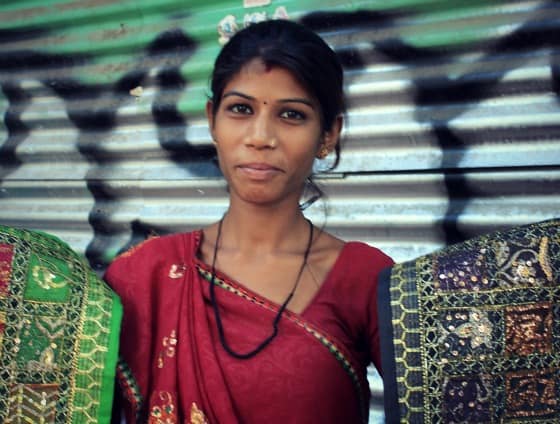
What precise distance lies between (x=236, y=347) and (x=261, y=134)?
0.50 m

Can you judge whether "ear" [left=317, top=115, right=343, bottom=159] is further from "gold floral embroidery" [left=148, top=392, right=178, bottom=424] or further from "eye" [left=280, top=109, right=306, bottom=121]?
"gold floral embroidery" [left=148, top=392, right=178, bottom=424]

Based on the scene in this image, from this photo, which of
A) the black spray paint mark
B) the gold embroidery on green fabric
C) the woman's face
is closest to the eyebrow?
the woman's face

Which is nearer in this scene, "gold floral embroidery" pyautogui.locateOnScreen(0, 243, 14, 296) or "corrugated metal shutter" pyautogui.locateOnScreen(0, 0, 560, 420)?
"gold floral embroidery" pyautogui.locateOnScreen(0, 243, 14, 296)

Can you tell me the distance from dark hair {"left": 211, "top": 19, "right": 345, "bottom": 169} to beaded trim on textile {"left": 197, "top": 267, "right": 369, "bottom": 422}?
17.5 inches

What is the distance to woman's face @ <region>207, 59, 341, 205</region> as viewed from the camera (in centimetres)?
162

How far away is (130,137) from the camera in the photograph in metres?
3.21

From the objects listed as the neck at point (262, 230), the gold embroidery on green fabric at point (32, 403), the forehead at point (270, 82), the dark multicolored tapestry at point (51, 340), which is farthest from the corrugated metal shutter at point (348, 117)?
the gold embroidery on green fabric at point (32, 403)

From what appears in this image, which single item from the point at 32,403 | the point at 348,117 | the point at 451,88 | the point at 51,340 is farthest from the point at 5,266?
the point at 451,88

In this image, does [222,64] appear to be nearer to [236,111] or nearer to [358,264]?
[236,111]

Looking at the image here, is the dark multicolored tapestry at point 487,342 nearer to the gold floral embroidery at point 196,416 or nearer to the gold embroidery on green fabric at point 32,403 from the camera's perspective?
the gold floral embroidery at point 196,416

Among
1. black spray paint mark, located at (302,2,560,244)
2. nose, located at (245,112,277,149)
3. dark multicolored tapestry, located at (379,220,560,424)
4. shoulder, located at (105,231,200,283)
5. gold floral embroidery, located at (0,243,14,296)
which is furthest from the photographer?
black spray paint mark, located at (302,2,560,244)

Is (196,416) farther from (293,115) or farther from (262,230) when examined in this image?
(293,115)

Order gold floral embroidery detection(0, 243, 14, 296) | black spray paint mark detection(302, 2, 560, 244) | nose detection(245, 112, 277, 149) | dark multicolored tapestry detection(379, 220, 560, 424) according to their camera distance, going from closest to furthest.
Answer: dark multicolored tapestry detection(379, 220, 560, 424)
gold floral embroidery detection(0, 243, 14, 296)
nose detection(245, 112, 277, 149)
black spray paint mark detection(302, 2, 560, 244)

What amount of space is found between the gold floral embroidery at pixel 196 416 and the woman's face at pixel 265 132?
1.63 ft
